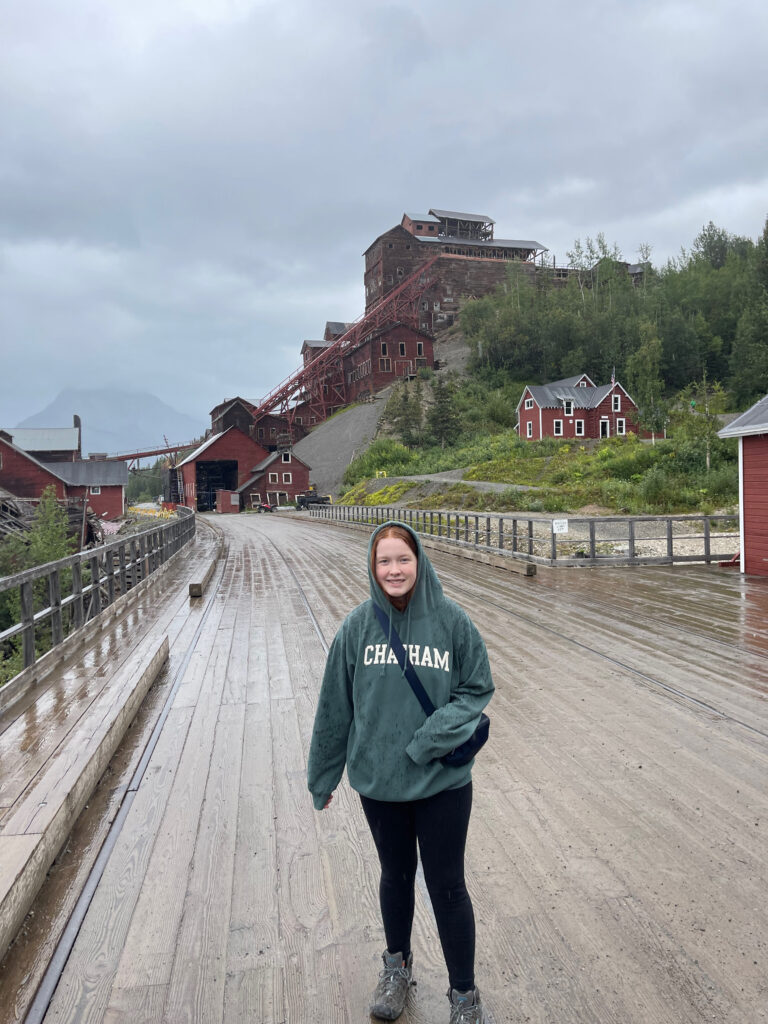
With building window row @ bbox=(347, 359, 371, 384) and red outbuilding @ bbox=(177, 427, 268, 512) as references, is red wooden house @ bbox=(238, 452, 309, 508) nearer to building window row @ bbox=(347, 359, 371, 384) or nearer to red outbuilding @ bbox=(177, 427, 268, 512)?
red outbuilding @ bbox=(177, 427, 268, 512)

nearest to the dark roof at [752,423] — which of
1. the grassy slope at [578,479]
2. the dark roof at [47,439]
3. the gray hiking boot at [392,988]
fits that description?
Result: the gray hiking boot at [392,988]

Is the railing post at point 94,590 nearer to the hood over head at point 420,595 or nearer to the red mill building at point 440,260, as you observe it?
the hood over head at point 420,595

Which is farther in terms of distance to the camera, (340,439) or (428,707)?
(340,439)

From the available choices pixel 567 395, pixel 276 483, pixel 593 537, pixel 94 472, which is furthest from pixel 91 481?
pixel 593 537

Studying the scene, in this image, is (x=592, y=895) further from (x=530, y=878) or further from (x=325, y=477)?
(x=325, y=477)

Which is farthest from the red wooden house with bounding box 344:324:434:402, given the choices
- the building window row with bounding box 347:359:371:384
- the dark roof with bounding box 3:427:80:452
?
the dark roof with bounding box 3:427:80:452

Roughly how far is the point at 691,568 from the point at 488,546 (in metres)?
4.66

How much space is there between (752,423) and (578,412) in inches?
1541

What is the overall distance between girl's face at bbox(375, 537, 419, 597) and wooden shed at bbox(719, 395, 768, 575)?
11.4 m

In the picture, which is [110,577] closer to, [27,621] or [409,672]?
[27,621]

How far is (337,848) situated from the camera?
131 inches

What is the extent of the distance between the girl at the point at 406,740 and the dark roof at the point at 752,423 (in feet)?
36.8

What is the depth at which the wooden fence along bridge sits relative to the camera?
2367 mm

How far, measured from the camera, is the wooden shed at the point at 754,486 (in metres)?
12.2
